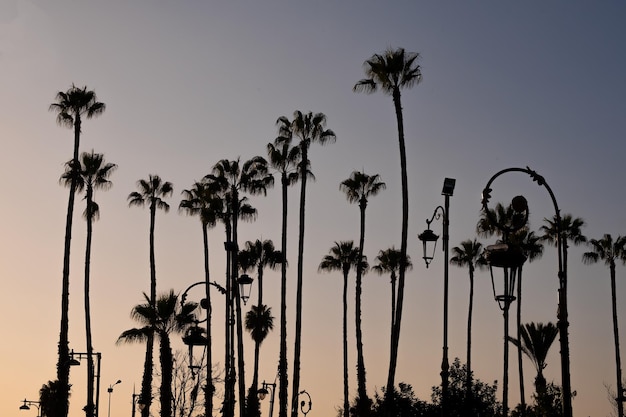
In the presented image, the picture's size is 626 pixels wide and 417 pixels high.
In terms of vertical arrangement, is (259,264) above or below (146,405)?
above

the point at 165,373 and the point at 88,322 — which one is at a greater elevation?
the point at 88,322

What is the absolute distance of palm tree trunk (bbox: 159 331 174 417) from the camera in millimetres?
52219

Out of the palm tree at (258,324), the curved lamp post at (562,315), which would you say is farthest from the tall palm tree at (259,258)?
the curved lamp post at (562,315)

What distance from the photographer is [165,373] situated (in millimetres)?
53031

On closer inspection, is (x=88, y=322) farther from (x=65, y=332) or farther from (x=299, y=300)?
(x=299, y=300)

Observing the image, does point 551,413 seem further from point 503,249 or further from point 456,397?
point 503,249

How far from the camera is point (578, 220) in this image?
80250 mm

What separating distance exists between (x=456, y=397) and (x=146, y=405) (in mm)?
33331

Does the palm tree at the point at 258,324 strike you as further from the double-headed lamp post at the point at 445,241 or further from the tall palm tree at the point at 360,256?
the double-headed lamp post at the point at 445,241

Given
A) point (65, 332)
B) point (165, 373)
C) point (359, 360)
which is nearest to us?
point (165, 373)

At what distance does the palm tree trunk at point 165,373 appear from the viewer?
52.2 m

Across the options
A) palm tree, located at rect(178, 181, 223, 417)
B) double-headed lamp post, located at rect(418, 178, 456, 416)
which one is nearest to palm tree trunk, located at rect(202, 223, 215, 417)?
palm tree, located at rect(178, 181, 223, 417)

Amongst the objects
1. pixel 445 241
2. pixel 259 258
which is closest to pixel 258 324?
pixel 259 258

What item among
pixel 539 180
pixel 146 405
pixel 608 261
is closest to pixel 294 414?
pixel 146 405
